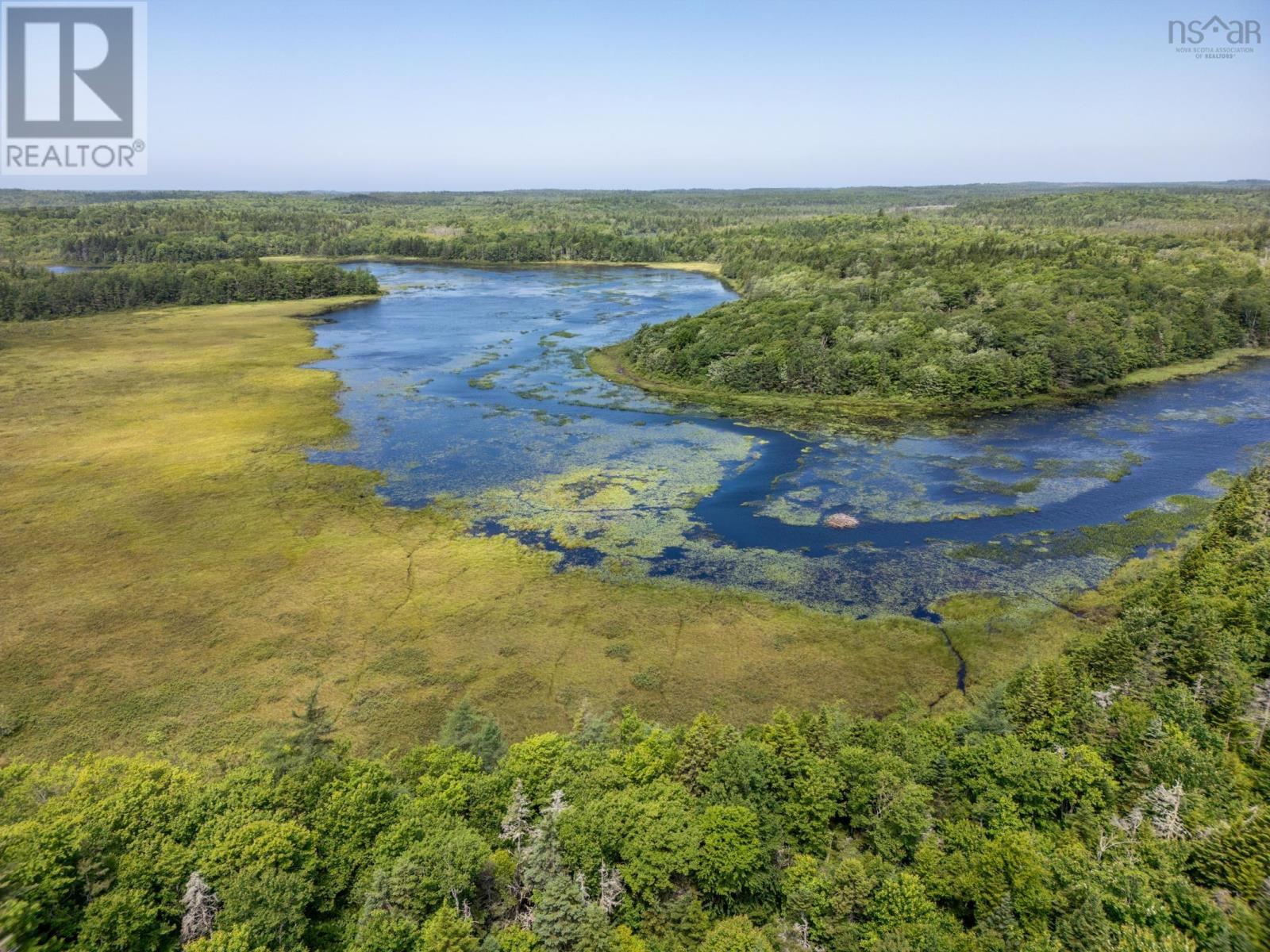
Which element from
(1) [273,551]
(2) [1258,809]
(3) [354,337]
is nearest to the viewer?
(2) [1258,809]

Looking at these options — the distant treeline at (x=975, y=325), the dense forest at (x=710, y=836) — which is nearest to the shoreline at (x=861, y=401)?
the distant treeline at (x=975, y=325)

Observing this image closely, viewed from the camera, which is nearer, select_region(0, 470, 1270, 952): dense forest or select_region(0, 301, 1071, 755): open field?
select_region(0, 470, 1270, 952): dense forest

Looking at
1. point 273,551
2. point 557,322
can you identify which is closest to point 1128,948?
point 273,551

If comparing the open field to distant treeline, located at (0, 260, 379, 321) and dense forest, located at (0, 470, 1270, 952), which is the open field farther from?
distant treeline, located at (0, 260, 379, 321)

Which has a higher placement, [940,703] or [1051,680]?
[1051,680]

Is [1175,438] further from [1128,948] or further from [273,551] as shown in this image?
[273,551]

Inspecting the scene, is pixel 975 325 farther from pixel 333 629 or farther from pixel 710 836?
pixel 710 836

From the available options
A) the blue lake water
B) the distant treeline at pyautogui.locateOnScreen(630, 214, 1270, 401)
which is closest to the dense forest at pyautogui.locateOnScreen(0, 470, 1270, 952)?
the blue lake water
